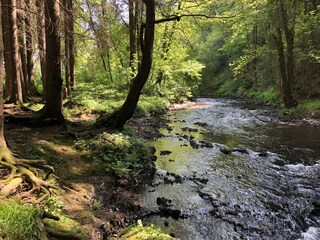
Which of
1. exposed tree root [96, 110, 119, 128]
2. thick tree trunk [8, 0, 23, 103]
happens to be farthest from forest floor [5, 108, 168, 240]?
thick tree trunk [8, 0, 23, 103]

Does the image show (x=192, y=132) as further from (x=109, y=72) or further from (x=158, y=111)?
(x=109, y=72)

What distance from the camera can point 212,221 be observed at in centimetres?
603

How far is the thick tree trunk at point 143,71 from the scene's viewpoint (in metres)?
9.30

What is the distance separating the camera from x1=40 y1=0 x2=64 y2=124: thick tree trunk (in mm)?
8789

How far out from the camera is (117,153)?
326 inches

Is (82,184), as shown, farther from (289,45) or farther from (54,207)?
(289,45)

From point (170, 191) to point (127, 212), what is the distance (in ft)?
5.73

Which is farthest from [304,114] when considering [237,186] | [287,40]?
[237,186]

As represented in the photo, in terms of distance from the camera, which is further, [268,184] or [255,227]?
[268,184]

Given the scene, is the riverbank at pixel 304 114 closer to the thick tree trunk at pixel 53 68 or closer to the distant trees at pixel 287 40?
the distant trees at pixel 287 40

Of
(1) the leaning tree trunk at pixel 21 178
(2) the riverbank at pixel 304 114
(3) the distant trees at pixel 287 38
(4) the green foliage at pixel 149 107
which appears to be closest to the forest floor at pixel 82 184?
(1) the leaning tree trunk at pixel 21 178

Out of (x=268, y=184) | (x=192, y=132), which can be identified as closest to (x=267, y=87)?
(x=192, y=132)

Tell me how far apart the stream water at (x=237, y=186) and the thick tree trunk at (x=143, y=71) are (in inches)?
76.0

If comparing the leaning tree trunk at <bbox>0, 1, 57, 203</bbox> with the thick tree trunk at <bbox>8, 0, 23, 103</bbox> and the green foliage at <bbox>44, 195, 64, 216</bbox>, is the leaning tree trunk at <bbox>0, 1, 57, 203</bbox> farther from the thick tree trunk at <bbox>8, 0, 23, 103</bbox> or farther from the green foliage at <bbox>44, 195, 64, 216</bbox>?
the thick tree trunk at <bbox>8, 0, 23, 103</bbox>
